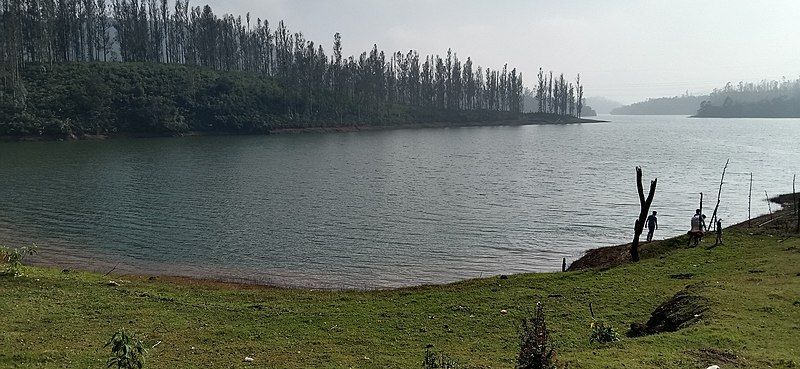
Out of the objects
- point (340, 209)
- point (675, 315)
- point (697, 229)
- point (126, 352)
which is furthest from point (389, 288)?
point (340, 209)

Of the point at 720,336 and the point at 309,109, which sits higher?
the point at 309,109

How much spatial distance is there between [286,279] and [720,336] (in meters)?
21.0

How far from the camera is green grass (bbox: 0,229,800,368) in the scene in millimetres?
13320

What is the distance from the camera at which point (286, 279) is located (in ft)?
95.9

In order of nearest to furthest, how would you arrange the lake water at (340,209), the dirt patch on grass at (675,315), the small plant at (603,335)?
the small plant at (603,335), the dirt patch on grass at (675,315), the lake water at (340,209)

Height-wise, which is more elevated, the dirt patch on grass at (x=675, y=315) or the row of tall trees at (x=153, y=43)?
the row of tall trees at (x=153, y=43)

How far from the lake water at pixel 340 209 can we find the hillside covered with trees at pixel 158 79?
114ft

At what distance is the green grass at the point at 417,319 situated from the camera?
43.7 feet

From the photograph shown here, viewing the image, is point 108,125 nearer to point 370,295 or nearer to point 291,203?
point 291,203

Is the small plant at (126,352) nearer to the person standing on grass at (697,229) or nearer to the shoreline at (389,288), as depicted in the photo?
the shoreline at (389,288)

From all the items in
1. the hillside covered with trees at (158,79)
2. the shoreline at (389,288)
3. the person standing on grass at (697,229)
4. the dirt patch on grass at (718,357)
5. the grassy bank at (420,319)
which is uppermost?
the hillside covered with trees at (158,79)

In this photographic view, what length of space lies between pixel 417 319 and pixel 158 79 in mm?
141872

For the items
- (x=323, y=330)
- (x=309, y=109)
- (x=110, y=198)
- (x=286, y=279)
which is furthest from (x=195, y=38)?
(x=323, y=330)

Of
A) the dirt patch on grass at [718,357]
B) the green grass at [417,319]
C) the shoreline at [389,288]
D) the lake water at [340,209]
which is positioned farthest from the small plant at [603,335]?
the lake water at [340,209]
